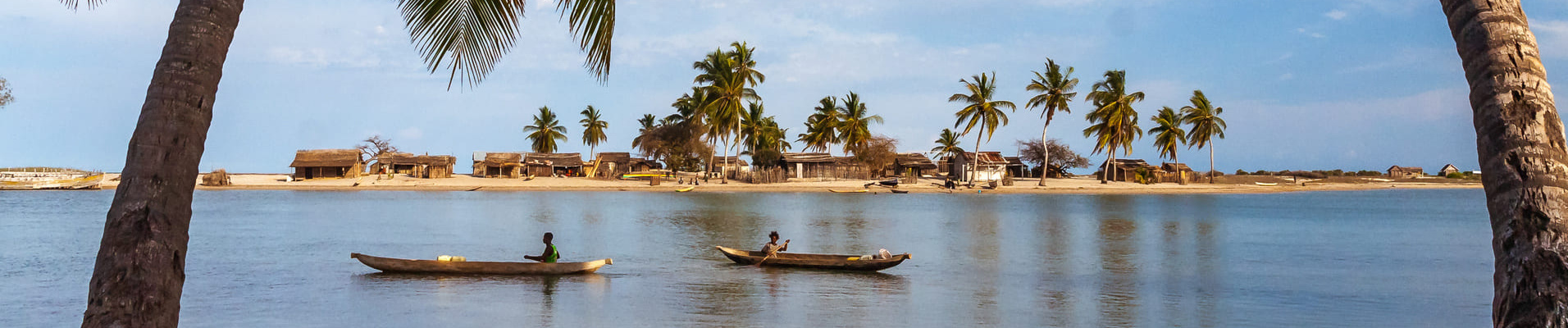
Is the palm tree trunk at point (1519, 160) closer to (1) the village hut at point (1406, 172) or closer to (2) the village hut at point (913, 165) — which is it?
(2) the village hut at point (913, 165)

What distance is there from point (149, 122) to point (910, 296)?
13946 mm

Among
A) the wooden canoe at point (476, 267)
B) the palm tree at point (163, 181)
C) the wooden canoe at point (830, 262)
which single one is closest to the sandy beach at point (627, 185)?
the wooden canoe at point (830, 262)

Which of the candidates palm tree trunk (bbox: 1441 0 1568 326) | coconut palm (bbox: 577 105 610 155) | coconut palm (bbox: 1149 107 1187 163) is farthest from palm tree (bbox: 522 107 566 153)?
palm tree trunk (bbox: 1441 0 1568 326)

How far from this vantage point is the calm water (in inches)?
→ 589

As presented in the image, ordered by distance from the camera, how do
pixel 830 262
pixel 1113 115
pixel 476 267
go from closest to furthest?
1. pixel 476 267
2. pixel 830 262
3. pixel 1113 115

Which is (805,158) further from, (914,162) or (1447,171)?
(1447,171)

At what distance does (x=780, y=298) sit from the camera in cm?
1620

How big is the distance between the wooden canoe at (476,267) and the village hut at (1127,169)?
198 ft

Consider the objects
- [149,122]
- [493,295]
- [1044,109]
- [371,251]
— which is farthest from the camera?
[1044,109]

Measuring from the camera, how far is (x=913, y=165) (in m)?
73.9

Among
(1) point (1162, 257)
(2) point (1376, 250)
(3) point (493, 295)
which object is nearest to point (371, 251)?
(3) point (493, 295)

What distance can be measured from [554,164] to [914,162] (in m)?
26.9

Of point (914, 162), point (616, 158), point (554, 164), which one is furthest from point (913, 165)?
point (554, 164)

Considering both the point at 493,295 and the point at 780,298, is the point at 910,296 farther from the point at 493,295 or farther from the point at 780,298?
the point at 493,295
